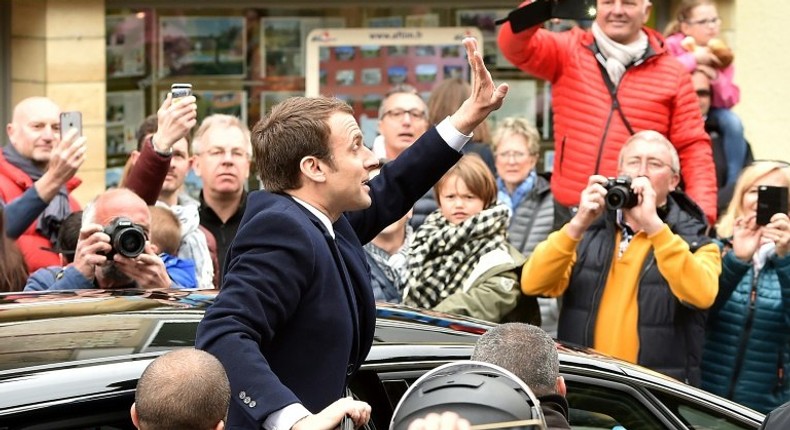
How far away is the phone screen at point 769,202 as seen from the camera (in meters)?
6.08

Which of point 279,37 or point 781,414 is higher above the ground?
point 279,37

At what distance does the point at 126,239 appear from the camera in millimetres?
5051

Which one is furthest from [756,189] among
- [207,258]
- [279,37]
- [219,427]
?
[279,37]

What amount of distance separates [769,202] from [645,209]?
0.54m

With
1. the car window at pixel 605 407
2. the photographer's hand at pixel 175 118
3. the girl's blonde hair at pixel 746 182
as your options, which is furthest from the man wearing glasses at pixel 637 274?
the car window at pixel 605 407

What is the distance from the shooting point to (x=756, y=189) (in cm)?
647

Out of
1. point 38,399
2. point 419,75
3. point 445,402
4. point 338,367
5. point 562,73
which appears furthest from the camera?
point 419,75

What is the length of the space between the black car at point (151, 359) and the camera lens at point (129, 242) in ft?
2.66

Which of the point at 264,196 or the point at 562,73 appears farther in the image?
the point at 562,73

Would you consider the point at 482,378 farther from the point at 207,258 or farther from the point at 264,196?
the point at 207,258

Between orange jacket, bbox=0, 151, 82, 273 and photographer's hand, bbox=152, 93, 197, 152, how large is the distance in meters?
1.04

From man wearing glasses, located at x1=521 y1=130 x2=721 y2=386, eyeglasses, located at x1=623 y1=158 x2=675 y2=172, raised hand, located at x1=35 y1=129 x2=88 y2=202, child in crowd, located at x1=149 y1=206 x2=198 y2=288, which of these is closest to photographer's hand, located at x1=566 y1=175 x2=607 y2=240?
man wearing glasses, located at x1=521 y1=130 x2=721 y2=386

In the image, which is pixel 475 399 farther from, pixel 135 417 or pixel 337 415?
pixel 135 417

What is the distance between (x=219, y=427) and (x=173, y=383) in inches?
5.7
